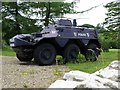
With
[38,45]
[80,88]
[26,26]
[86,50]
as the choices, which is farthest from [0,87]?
[26,26]

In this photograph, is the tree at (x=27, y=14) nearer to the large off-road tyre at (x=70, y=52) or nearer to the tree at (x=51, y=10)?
the tree at (x=51, y=10)

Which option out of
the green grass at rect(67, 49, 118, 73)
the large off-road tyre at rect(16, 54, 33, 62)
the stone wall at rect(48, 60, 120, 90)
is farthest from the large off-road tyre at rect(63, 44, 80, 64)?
the stone wall at rect(48, 60, 120, 90)

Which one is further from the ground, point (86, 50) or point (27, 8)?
point (27, 8)

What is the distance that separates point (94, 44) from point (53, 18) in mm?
12469

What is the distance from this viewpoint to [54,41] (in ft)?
29.1

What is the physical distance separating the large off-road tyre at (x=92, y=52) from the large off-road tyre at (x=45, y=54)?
50.2 inches

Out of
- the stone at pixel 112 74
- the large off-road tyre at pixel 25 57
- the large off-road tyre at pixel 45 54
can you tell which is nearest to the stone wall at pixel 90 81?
the stone at pixel 112 74

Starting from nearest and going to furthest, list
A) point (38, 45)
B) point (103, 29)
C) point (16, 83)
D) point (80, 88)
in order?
point (80, 88) → point (16, 83) → point (38, 45) → point (103, 29)

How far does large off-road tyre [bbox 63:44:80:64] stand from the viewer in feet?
30.0

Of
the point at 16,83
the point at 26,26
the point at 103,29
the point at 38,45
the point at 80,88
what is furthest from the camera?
the point at 26,26

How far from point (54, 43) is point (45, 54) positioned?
1.33ft

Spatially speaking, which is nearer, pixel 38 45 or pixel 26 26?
pixel 38 45

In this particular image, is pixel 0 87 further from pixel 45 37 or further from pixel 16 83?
pixel 45 37

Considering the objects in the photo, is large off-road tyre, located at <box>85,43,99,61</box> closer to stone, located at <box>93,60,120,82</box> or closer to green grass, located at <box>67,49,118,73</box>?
green grass, located at <box>67,49,118,73</box>
